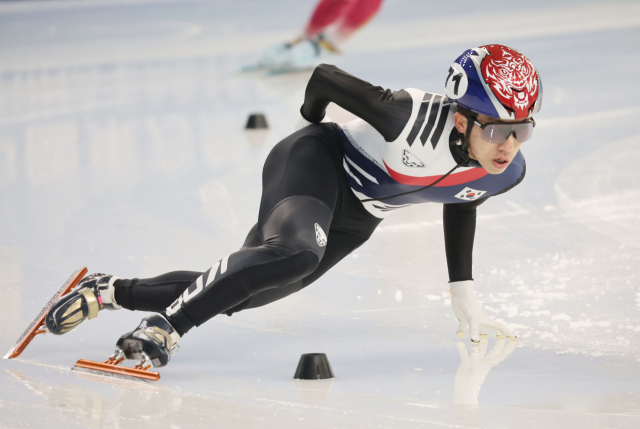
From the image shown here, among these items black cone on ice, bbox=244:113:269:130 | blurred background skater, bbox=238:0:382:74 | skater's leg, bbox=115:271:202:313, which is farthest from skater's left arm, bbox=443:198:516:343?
blurred background skater, bbox=238:0:382:74

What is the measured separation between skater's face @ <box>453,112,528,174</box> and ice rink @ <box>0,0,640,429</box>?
0.62 meters

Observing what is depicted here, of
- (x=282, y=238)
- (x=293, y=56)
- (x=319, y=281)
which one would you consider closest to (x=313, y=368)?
(x=282, y=238)

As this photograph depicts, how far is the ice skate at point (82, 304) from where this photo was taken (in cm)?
248


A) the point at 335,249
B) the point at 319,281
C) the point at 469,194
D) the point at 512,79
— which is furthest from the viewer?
the point at 319,281

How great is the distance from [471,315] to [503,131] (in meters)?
0.71

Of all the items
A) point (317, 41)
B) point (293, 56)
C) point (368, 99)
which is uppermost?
point (317, 41)

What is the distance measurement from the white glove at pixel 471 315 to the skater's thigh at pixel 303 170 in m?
0.58

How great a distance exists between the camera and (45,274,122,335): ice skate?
97.5 inches

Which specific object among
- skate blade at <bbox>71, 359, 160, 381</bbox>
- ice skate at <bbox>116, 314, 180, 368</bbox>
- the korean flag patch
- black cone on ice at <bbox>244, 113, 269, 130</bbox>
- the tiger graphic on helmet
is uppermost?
black cone on ice at <bbox>244, 113, 269, 130</bbox>

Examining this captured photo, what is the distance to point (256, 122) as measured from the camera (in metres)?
6.42

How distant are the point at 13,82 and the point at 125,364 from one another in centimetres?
697

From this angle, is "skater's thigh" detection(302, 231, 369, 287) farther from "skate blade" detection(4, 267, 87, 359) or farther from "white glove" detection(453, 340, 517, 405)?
"skate blade" detection(4, 267, 87, 359)

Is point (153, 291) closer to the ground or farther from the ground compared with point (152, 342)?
farther from the ground

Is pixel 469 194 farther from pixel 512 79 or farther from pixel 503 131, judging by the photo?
pixel 512 79
